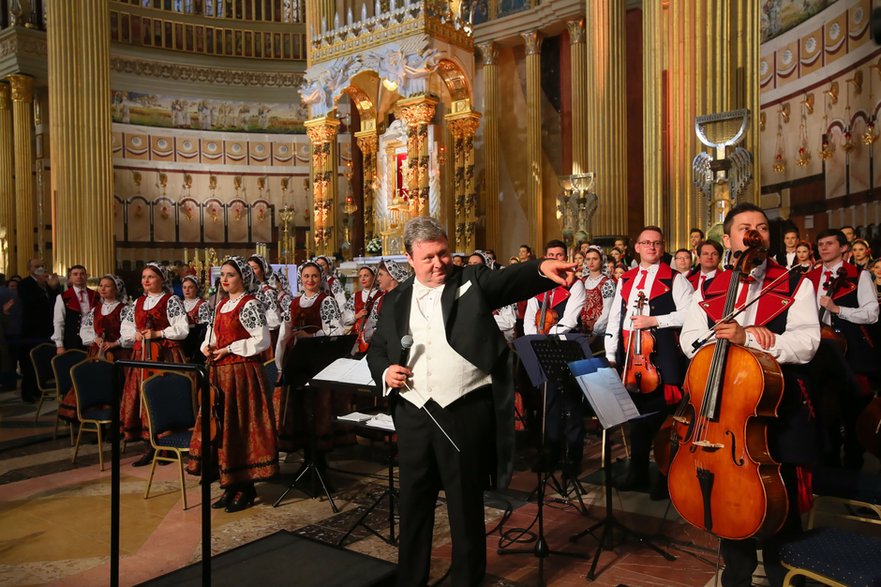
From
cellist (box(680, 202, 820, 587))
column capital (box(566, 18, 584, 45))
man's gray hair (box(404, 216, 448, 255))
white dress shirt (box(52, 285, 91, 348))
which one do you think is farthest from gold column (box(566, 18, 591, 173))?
man's gray hair (box(404, 216, 448, 255))

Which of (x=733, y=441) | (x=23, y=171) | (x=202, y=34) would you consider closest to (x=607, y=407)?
(x=733, y=441)

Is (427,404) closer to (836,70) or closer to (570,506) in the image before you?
(570,506)

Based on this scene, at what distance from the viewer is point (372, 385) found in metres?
4.20

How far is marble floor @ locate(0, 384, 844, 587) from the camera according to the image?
4.08 meters

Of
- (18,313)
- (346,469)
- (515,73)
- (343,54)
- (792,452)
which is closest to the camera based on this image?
(792,452)

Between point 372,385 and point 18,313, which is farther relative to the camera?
point 18,313

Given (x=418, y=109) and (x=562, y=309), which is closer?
(x=562, y=309)

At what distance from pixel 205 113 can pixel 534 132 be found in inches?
467

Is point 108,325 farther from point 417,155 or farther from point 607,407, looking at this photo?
point 417,155

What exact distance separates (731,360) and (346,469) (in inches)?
162

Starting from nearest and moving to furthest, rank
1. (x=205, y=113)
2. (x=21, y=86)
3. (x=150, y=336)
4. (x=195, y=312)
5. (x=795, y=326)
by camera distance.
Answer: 1. (x=795, y=326)
2. (x=150, y=336)
3. (x=195, y=312)
4. (x=21, y=86)
5. (x=205, y=113)

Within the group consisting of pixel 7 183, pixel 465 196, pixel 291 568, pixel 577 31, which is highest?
pixel 577 31

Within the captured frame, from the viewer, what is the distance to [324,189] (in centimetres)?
1677

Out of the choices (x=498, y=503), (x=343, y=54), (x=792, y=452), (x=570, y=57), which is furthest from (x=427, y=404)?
(x=570, y=57)
